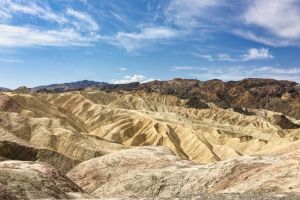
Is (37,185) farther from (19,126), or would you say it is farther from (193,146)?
(193,146)

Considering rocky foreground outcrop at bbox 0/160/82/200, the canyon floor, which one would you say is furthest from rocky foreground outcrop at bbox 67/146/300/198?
rocky foreground outcrop at bbox 0/160/82/200

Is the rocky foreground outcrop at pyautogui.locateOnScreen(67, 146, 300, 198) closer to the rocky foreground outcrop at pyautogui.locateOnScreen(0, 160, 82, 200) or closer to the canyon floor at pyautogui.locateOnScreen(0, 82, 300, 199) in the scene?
the canyon floor at pyautogui.locateOnScreen(0, 82, 300, 199)

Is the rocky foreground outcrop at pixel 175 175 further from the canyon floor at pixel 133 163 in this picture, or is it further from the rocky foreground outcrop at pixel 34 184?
the rocky foreground outcrop at pixel 34 184

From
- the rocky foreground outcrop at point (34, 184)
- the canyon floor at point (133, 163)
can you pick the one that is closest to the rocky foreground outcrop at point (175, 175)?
the canyon floor at point (133, 163)

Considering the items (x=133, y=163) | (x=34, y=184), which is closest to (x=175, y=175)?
(x=133, y=163)

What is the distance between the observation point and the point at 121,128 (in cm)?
11638

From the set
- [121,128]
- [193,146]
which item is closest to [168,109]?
[121,128]

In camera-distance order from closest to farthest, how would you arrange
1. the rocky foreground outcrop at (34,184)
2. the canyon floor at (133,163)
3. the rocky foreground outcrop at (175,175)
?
the rocky foreground outcrop at (34,184), the canyon floor at (133,163), the rocky foreground outcrop at (175,175)

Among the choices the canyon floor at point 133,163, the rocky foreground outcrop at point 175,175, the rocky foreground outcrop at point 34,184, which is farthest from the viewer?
the rocky foreground outcrop at point 175,175

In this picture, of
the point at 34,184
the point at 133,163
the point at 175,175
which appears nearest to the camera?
the point at 34,184

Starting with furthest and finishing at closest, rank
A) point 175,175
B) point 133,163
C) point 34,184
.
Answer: point 133,163
point 175,175
point 34,184

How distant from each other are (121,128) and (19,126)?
50.0 meters

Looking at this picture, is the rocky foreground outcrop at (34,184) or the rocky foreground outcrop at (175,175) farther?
the rocky foreground outcrop at (175,175)

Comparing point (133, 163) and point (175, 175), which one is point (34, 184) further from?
point (133, 163)
